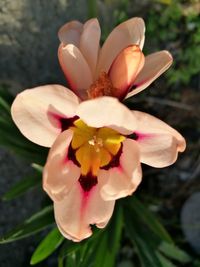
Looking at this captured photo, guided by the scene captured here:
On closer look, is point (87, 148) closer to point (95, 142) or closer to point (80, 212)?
point (95, 142)

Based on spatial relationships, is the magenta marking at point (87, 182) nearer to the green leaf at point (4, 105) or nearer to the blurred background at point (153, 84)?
the green leaf at point (4, 105)

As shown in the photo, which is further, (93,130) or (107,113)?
(93,130)

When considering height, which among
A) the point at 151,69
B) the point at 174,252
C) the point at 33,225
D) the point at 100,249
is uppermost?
the point at 151,69

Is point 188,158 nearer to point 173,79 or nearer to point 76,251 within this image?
point 173,79

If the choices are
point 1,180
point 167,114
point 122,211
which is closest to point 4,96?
point 1,180

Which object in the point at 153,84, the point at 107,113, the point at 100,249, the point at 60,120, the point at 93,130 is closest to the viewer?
the point at 107,113

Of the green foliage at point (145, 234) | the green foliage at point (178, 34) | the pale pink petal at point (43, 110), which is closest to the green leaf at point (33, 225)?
the green foliage at point (145, 234)

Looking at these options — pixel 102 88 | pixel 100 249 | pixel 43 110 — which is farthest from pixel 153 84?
pixel 43 110

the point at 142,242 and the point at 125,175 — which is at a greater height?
the point at 125,175
